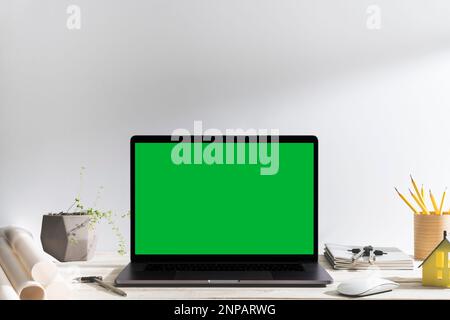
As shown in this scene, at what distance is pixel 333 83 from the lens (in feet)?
5.92

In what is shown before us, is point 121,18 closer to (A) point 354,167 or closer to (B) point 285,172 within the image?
(B) point 285,172

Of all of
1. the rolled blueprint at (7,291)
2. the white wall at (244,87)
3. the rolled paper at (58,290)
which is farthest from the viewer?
the white wall at (244,87)

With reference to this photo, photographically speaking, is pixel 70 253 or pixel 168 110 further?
pixel 168 110

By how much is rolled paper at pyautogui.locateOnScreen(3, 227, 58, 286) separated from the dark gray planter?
185 millimetres

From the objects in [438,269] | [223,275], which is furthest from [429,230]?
[223,275]

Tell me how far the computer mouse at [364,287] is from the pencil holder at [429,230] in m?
0.44

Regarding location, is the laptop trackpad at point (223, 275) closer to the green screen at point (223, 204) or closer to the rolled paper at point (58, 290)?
the green screen at point (223, 204)

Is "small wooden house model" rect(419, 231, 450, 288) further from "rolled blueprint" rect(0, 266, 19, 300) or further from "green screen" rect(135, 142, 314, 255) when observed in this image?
"rolled blueprint" rect(0, 266, 19, 300)

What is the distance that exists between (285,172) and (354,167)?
1.38ft

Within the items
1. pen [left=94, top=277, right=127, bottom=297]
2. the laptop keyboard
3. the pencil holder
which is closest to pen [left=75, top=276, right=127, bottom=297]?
pen [left=94, top=277, right=127, bottom=297]

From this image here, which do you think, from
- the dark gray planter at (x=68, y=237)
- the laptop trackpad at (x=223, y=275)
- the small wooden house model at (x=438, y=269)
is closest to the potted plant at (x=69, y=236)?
the dark gray planter at (x=68, y=237)

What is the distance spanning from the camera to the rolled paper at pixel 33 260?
47.6 inches

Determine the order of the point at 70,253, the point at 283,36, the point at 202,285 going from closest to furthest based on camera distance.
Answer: the point at 202,285, the point at 70,253, the point at 283,36

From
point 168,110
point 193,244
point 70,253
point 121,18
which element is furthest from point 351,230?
point 121,18
